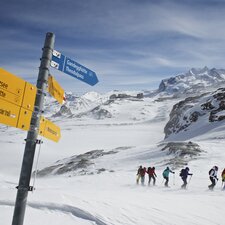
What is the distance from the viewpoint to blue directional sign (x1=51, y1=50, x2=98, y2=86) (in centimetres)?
559

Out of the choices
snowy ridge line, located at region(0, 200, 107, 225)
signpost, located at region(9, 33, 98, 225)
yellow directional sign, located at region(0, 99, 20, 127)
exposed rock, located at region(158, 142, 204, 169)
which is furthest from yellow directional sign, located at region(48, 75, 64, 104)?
exposed rock, located at region(158, 142, 204, 169)

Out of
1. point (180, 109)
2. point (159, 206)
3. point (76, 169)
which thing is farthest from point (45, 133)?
point (180, 109)

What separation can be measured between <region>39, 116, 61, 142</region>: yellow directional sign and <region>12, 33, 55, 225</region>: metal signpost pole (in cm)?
16

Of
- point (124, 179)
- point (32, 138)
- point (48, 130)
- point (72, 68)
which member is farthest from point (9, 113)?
point (124, 179)

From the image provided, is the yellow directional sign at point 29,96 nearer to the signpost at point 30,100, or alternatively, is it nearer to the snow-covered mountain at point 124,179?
the signpost at point 30,100

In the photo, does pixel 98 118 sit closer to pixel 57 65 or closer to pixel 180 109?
pixel 180 109

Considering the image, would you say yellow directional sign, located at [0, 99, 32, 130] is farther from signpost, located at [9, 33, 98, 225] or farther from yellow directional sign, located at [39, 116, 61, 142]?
yellow directional sign, located at [39, 116, 61, 142]

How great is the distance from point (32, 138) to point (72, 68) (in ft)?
4.82

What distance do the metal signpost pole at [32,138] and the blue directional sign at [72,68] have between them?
0.48ft

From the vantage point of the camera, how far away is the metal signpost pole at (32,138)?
5207mm

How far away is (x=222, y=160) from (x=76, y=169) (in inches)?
759

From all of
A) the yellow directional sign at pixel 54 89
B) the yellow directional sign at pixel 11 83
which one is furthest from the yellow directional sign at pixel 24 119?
the yellow directional sign at pixel 54 89

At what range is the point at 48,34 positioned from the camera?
18.0ft

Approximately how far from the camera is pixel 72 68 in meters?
Result: 5.77
